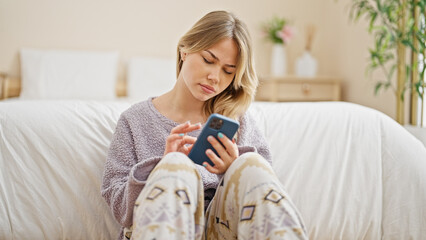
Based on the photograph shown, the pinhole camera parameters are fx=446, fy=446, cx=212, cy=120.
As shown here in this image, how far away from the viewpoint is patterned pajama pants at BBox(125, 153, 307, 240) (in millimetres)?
869

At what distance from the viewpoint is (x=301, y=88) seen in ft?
12.0

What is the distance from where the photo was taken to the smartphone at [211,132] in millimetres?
1041

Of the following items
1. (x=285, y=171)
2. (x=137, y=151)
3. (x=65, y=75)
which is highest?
(x=65, y=75)

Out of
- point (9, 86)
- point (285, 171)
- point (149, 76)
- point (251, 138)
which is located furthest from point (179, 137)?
point (9, 86)

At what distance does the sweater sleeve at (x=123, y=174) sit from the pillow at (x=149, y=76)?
2.24m

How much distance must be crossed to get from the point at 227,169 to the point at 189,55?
0.39 m

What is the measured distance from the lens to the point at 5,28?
3.50 m

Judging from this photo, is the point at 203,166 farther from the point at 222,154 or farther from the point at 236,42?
the point at 236,42

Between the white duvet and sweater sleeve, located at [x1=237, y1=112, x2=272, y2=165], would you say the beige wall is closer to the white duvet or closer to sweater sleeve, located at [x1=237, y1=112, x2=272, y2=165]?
the white duvet

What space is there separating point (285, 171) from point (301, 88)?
2332 mm

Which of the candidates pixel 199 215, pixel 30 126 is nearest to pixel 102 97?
pixel 30 126

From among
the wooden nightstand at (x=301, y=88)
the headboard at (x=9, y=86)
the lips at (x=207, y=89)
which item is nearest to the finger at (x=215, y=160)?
the lips at (x=207, y=89)

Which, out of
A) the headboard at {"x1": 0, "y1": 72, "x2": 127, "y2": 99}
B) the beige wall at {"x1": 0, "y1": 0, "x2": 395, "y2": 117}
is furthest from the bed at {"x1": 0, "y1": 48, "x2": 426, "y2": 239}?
the headboard at {"x1": 0, "y1": 72, "x2": 127, "y2": 99}

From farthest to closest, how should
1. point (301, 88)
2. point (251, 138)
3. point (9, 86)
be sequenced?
point (301, 88)
point (9, 86)
point (251, 138)
